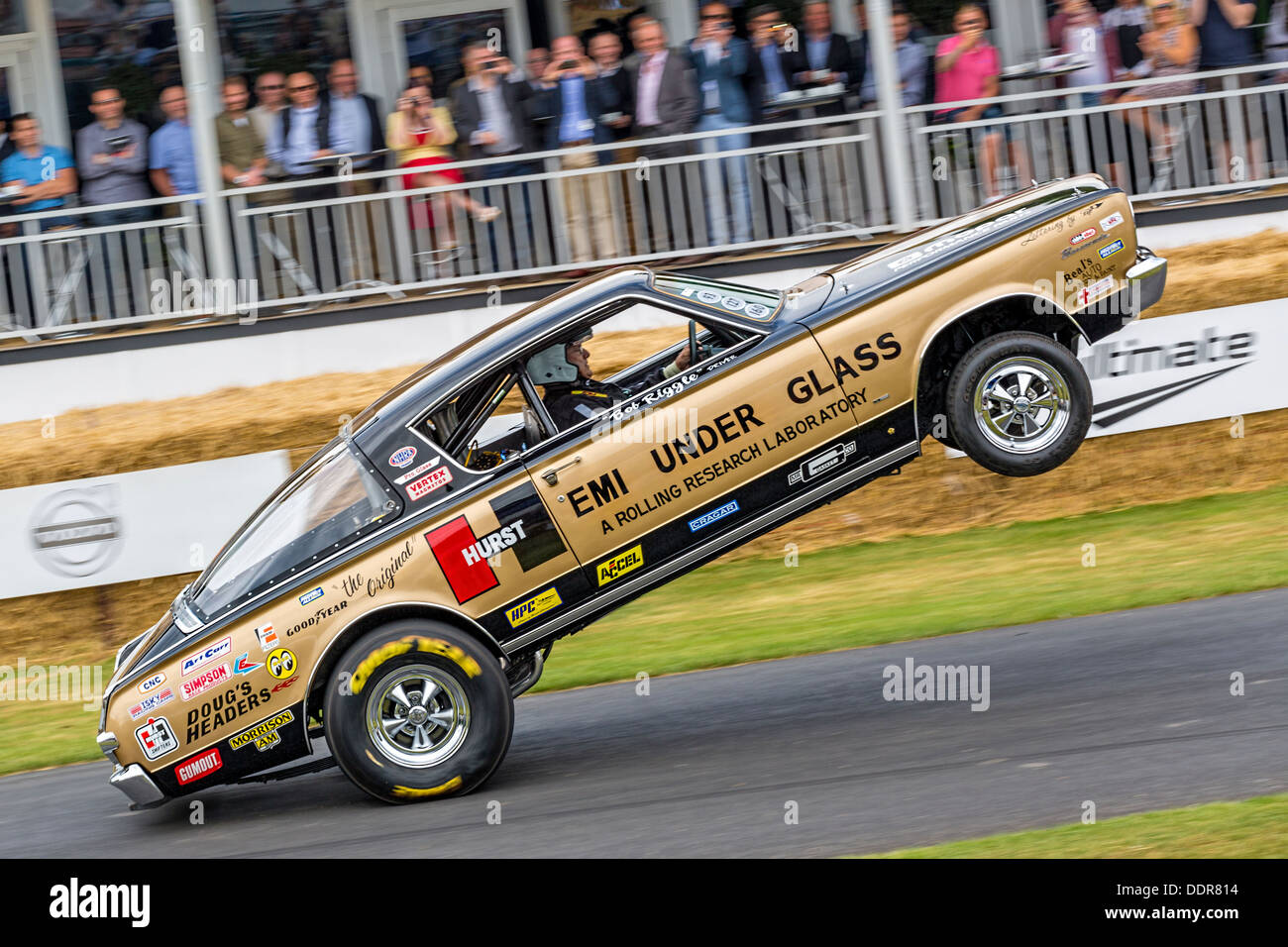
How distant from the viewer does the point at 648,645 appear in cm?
1005

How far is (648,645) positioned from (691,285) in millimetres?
3538

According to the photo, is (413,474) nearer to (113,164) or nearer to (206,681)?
(206,681)

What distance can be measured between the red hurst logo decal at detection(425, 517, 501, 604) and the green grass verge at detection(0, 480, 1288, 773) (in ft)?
8.92

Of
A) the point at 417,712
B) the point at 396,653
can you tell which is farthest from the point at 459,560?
the point at 417,712

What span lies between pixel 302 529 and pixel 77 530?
4.92m

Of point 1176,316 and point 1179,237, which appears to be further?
point 1179,237

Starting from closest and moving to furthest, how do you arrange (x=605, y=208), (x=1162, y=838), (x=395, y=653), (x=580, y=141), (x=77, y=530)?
(x=1162, y=838) → (x=395, y=653) → (x=77, y=530) → (x=580, y=141) → (x=605, y=208)

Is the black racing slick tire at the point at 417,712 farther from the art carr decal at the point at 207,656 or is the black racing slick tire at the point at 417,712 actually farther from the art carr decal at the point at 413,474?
the art carr decal at the point at 413,474

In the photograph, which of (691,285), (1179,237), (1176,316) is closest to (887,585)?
(1176,316)

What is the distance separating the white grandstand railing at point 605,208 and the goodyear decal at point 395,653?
23.5 feet

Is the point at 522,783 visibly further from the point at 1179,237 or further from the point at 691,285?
the point at 1179,237

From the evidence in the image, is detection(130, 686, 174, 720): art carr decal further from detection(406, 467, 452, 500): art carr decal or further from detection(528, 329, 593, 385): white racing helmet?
detection(528, 329, 593, 385): white racing helmet

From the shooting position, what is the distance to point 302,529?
22.7ft

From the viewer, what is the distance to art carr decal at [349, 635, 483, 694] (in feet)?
21.7
